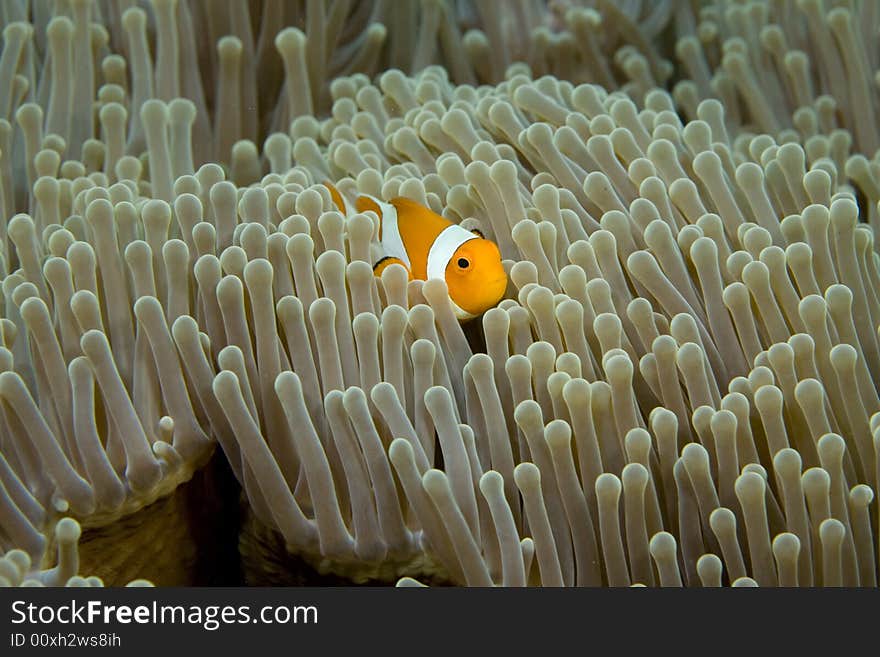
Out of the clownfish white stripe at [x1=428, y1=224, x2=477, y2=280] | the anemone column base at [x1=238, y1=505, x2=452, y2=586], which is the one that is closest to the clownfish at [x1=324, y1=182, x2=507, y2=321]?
the clownfish white stripe at [x1=428, y1=224, x2=477, y2=280]

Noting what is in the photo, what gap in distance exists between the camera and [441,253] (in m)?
1.39

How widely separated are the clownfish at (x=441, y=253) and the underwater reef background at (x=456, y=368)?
31 mm

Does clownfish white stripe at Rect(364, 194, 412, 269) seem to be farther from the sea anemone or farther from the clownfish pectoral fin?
the sea anemone

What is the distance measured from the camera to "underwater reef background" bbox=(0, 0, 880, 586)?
47.1 inches

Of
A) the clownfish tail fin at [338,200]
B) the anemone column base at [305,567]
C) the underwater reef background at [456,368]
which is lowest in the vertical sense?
the anemone column base at [305,567]

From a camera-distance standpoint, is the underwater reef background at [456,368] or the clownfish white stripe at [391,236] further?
the clownfish white stripe at [391,236]

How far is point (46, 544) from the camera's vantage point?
1.24 meters

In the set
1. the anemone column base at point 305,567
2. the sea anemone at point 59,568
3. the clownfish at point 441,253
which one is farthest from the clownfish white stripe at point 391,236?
the sea anemone at point 59,568

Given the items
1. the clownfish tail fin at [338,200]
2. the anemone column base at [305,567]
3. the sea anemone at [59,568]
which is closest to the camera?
the sea anemone at [59,568]

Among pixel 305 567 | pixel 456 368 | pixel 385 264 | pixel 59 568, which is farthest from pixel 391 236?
pixel 59 568

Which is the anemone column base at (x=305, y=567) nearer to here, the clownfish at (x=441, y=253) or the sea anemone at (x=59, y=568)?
the sea anemone at (x=59, y=568)

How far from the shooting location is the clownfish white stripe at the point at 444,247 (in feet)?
4.52

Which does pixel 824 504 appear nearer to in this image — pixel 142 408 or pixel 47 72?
pixel 142 408

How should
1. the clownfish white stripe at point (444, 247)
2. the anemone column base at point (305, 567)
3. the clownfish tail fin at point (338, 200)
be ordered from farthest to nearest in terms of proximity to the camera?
the clownfish tail fin at point (338, 200) → the clownfish white stripe at point (444, 247) → the anemone column base at point (305, 567)
